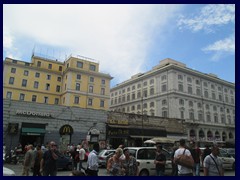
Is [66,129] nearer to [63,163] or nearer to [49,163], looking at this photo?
[63,163]

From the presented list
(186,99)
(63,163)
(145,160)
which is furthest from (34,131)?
(186,99)

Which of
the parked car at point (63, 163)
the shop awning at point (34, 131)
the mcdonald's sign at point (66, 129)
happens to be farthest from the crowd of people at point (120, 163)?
the mcdonald's sign at point (66, 129)

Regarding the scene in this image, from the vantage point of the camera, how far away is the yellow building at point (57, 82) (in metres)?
48.1

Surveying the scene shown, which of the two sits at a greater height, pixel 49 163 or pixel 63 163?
pixel 49 163

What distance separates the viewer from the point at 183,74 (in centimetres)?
5650

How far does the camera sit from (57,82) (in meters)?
53.2

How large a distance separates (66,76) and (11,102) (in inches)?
1153

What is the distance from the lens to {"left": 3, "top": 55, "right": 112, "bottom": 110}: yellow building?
4806 cm

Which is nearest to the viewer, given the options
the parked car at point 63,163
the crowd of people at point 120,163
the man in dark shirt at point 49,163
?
the crowd of people at point 120,163

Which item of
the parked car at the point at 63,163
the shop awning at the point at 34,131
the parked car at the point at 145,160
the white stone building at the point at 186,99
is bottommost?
the parked car at the point at 63,163

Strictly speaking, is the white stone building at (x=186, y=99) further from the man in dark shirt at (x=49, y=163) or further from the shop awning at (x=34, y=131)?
the man in dark shirt at (x=49, y=163)

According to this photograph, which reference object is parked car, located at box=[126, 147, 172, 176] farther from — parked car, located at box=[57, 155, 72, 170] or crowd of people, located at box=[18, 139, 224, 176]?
parked car, located at box=[57, 155, 72, 170]
